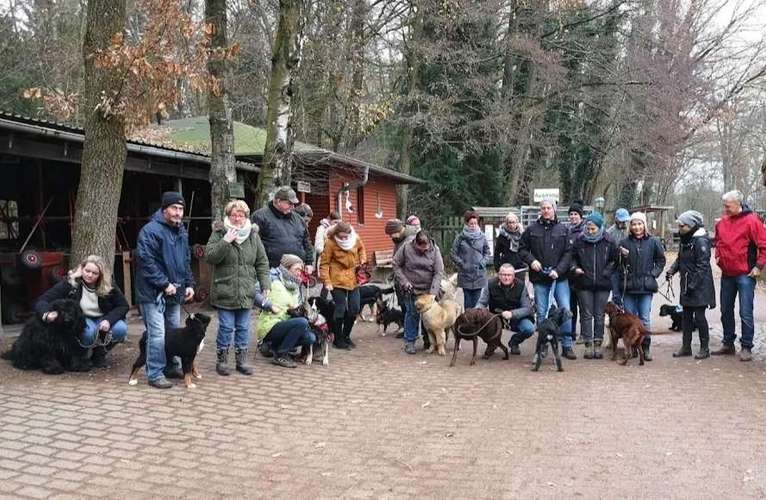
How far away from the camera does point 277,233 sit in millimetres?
7781

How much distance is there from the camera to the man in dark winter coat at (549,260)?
310 inches

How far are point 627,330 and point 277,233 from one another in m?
4.24

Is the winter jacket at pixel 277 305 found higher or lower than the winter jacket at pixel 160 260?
lower

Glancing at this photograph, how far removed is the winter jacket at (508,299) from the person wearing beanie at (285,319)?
88.1 inches

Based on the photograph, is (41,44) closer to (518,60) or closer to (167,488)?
(518,60)

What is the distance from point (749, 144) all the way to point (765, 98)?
51.3 feet

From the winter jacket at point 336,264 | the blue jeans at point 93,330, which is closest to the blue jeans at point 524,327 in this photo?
the winter jacket at point 336,264

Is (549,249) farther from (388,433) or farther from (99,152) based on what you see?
(99,152)

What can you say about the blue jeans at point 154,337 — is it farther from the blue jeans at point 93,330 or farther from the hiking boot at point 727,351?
the hiking boot at point 727,351

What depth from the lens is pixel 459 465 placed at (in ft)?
14.7

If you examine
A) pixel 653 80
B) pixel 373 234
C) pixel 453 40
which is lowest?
pixel 373 234

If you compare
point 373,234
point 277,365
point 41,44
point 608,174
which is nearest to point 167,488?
point 277,365

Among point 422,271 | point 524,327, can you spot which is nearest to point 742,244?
point 524,327

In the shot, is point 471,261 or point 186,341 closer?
point 186,341
